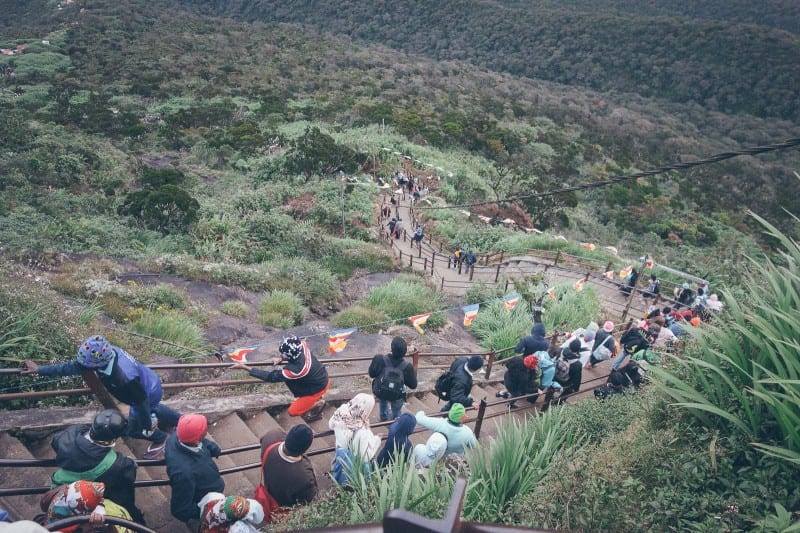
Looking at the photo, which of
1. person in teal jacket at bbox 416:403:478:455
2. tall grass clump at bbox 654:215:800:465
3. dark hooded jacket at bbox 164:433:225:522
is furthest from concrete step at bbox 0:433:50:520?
tall grass clump at bbox 654:215:800:465

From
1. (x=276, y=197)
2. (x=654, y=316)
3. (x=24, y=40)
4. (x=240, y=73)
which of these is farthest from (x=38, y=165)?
(x=24, y=40)

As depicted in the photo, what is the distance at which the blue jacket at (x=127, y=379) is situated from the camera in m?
4.23

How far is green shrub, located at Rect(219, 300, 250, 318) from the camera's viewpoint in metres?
10.6

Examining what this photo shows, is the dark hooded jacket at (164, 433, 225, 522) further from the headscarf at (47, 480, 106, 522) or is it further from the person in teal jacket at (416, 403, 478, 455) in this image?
the person in teal jacket at (416, 403, 478, 455)

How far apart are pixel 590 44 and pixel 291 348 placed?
8985 centimetres

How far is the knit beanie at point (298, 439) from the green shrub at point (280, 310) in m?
7.00

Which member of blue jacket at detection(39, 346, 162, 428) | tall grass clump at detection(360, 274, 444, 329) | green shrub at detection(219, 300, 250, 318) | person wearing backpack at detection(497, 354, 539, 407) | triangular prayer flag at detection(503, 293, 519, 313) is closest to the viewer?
blue jacket at detection(39, 346, 162, 428)

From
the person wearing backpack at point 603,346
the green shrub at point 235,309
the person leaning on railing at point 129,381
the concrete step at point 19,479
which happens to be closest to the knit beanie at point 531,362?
the person wearing backpack at point 603,346

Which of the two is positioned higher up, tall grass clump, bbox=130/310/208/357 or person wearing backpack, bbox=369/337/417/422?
person wearing backpack, bbox=369/337/417/422

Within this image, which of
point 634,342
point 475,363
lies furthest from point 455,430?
point 634,342

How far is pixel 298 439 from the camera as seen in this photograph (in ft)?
12.2

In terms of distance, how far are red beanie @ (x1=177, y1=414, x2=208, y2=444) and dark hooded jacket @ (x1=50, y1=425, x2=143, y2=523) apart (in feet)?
1.48

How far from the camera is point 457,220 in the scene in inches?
963

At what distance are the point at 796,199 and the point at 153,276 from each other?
51.8 m
